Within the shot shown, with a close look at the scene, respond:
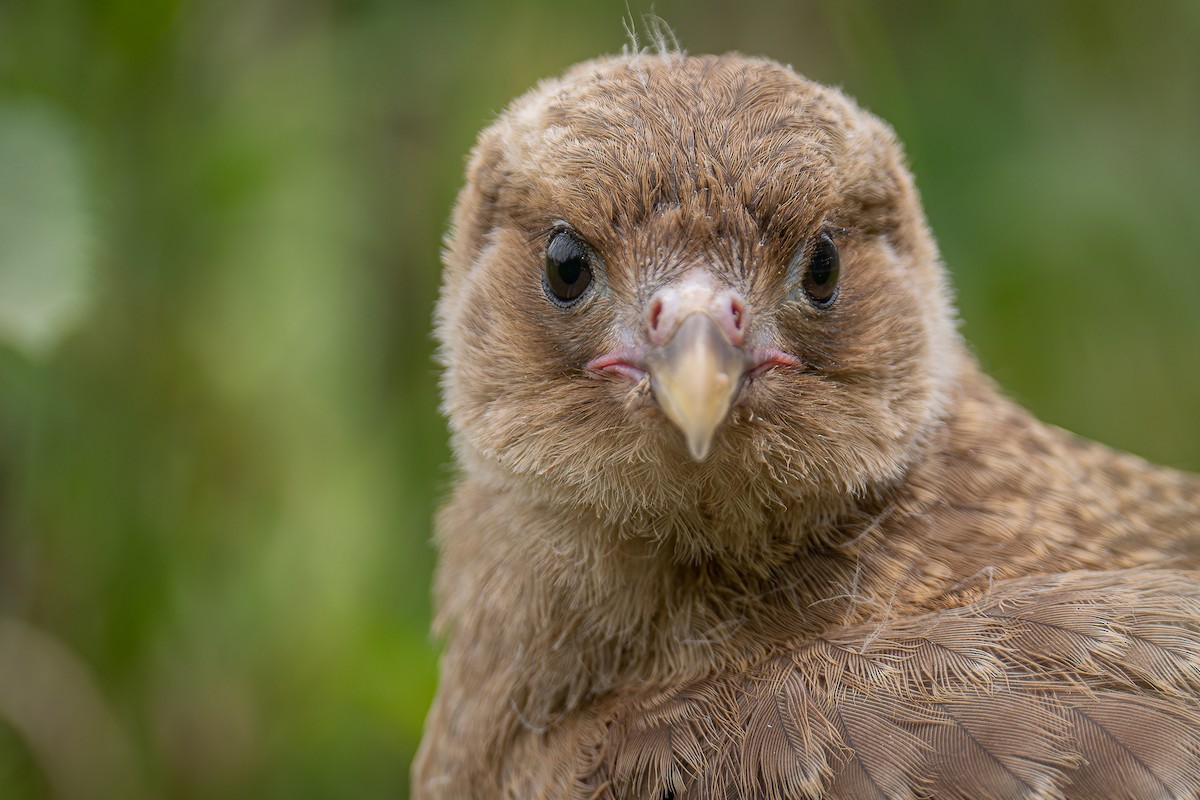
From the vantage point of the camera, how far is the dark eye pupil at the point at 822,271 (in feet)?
7.29

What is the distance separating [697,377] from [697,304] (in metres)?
0.16

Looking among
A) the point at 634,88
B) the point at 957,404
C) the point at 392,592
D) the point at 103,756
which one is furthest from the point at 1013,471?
the point at 103,756

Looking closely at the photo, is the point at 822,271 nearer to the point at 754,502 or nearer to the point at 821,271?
the point at 821,271

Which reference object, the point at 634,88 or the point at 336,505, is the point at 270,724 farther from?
the point at 634,88

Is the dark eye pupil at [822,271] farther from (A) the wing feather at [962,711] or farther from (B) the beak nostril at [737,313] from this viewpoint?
(A) the wing feather at [962,711]

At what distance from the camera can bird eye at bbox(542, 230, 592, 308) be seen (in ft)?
7.41

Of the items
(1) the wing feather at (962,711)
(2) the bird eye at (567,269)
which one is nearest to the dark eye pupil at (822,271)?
(2) the bird eye at (567,269)

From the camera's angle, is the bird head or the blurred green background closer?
the bird head

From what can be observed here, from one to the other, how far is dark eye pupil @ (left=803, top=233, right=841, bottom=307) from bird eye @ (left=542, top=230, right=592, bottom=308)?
14.9 inches

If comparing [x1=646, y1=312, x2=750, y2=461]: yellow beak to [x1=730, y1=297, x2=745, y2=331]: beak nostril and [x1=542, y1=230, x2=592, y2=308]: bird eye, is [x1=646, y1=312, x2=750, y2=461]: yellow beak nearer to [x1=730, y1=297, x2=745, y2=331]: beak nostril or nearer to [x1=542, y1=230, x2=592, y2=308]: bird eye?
[x1=730, y1=297, x2=745, y2=331]: beak nostril

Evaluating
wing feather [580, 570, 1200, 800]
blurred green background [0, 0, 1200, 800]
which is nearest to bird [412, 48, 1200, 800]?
wing feather [580, 570, 1200, 800]

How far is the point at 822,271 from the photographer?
7.33 feet

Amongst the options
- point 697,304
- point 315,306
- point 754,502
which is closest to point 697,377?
point 697,304

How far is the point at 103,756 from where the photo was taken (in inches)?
128
